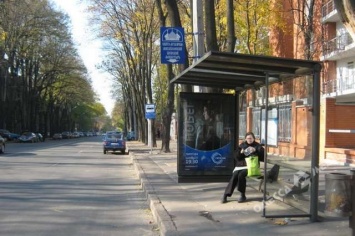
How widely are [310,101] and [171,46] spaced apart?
8.11 meters

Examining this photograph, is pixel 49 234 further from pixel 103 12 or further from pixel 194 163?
pixel 103 12

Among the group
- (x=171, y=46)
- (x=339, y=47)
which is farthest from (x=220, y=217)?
(x=339, y=47)

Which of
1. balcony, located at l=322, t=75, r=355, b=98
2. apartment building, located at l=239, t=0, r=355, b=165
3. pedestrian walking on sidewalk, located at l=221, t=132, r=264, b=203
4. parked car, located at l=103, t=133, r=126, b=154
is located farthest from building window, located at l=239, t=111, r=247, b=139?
parked car, located at l=103, t=133, r=126, b=154

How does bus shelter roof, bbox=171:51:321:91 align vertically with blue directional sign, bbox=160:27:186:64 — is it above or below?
below

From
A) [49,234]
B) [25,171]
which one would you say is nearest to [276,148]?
[49,234]

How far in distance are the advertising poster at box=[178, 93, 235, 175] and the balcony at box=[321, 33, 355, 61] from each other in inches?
732

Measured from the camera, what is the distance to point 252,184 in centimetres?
1213

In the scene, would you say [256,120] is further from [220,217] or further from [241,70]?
[220,217]

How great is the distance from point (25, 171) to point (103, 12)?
2194cm

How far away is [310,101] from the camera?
806 cm

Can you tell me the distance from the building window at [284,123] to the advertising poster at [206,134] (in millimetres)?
3204

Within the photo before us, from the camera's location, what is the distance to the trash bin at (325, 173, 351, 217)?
628 cm

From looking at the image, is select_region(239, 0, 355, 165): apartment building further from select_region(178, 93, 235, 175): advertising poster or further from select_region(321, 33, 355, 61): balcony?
select_region(178, 93, 235, 175): advertising poster

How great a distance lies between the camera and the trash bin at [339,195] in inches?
247
